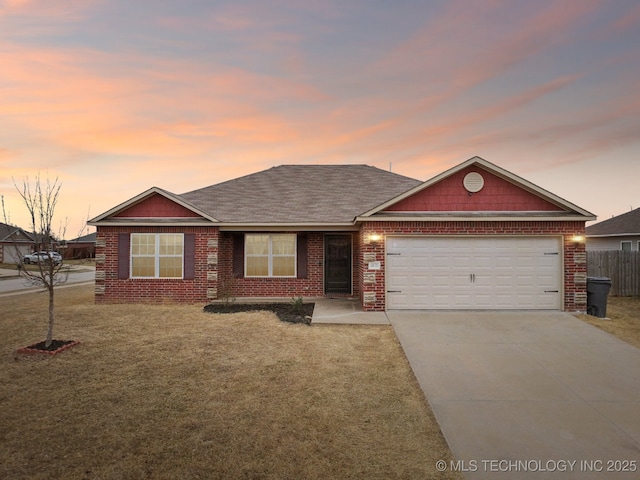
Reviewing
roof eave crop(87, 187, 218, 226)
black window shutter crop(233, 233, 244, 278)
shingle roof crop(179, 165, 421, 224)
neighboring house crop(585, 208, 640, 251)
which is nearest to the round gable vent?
shingle roof crop(179, 165, 421, 224)

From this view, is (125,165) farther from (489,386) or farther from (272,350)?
(489,386)

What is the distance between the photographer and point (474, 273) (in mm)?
10336

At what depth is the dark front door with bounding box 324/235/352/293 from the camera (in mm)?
13445

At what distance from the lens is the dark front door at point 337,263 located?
44.1ft

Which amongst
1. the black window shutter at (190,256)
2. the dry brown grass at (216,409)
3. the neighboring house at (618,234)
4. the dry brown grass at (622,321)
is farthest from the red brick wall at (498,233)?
the neighboring house at (618,234)

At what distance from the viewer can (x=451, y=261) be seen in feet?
34.1

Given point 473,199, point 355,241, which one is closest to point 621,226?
point 473,199

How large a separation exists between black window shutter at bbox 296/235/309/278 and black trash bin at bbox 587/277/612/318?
31.2ft

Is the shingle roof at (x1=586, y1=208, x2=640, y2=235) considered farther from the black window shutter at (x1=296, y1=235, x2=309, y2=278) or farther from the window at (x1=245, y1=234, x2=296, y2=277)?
the window at (x1=245, y1=234, x2=296, y2=277)

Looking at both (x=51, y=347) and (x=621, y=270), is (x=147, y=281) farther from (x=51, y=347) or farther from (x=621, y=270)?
(x=621, y=270)

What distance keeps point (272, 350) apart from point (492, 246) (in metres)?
7.63

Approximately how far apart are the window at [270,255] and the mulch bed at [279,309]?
1876 mm

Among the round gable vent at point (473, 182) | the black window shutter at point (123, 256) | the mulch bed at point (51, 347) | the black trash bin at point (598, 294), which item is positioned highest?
the round gable vent at point (473, 182)

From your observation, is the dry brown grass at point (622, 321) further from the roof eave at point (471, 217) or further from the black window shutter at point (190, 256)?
the black window shutter at point (190, 256)
